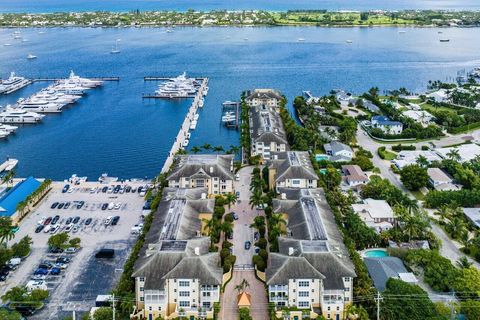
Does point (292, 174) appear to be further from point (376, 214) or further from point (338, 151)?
point (338, 151)

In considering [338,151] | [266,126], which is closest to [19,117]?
[266,126]

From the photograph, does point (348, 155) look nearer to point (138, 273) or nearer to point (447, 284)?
point (447, 284)

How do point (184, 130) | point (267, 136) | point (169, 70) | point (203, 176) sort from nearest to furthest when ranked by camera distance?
point (203, 176)
point (267, 136)
point (184, 130)
point (169, 70)

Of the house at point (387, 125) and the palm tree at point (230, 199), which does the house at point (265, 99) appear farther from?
the palm tree at point (230, 199)

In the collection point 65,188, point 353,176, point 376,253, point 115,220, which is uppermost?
point 353,176

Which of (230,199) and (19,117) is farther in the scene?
(19,117)

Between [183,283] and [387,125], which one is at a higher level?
[183,283]

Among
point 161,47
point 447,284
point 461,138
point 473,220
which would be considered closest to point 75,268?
point 447,284
